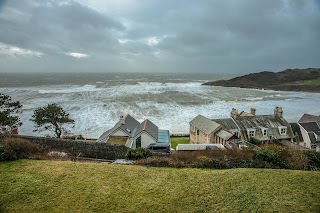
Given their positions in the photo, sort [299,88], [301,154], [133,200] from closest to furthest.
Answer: [133,200] → [301,154] → [299,88]

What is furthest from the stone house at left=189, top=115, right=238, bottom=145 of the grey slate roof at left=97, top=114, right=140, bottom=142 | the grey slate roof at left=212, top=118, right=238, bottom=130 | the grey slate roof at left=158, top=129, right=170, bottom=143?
the grey slate roof at left=97, top=114, right=140, bottom=142

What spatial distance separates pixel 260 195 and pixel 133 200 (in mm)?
5143

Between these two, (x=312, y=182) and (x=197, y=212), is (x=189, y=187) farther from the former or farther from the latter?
(x=312, y=182)

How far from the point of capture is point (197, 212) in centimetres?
803

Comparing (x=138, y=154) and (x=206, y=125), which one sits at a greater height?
(x=138, y=154)

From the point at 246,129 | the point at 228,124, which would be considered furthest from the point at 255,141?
the point at 228,124

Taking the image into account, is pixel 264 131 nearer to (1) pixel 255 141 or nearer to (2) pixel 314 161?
(1) pixel 255 141

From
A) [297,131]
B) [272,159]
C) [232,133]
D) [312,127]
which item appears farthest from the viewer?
[297,131]

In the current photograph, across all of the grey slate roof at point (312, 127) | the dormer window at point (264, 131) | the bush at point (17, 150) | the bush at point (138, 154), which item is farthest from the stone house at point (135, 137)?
the grey slate roof at point (312, 127)

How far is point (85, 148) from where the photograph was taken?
58.3ft

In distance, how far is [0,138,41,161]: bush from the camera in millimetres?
12141

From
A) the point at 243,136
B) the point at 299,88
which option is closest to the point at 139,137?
the point at 243,136

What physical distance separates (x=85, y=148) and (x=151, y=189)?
1009cm

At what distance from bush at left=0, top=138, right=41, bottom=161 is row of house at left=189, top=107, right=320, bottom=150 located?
1753cm
